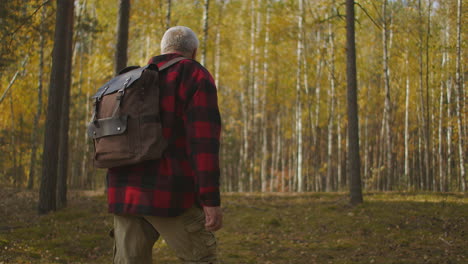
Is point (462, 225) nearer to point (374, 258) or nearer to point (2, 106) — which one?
point (374, 258)

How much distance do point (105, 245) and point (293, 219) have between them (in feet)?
Result: 14.2

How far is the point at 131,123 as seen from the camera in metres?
2.29

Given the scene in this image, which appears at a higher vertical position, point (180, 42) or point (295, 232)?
point (180, 42)

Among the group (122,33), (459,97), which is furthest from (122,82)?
(459,97)

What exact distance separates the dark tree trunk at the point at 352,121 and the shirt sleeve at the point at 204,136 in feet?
28.0

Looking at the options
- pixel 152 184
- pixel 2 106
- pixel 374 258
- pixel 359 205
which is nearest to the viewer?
pixel 152 184

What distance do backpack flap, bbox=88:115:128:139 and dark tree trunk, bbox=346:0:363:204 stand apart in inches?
343

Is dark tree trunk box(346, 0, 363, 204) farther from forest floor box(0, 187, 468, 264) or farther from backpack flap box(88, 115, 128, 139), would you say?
backpack flap box(88, 115, 128, 139)

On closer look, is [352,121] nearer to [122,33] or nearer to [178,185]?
[122,33]

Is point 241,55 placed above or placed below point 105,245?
above

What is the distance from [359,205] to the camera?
402 inches

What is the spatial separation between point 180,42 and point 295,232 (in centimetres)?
669

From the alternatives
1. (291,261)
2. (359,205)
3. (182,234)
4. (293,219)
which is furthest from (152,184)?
(359,205)

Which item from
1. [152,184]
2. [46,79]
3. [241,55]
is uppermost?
[241,55]
